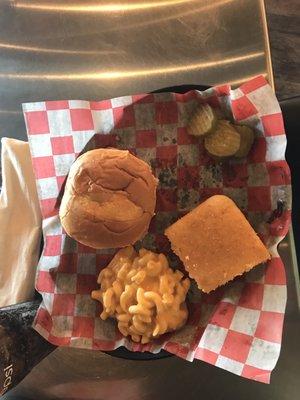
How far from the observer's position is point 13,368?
954 mm

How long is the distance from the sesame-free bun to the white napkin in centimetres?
17

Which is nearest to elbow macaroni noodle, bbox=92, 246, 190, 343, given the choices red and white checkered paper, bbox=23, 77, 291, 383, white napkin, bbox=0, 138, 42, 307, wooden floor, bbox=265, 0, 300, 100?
red and white checkered paper, bbox=23, 77, 291, 383

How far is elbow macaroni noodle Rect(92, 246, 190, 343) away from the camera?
106 centimetres

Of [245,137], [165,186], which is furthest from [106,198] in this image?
[245,137]

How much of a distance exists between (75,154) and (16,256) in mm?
291

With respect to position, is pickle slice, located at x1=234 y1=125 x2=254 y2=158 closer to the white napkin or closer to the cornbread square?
the cornbread square

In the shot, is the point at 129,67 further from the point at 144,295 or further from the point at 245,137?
the point at 144,295

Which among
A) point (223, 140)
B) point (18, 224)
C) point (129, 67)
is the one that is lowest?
point (18, 224)

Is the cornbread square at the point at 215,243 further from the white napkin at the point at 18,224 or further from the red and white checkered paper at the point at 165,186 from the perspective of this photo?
the white napkin at the point at 18,224

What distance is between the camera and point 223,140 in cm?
111

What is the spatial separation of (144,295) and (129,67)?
25.5 inches

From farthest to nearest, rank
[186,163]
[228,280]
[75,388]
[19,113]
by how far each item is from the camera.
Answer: [19,113]
[75,388]
[186,163]
[228,280]

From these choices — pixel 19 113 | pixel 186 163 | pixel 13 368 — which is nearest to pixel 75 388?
pixel 13 368

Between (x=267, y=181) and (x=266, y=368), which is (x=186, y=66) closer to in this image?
(x=267, y=181)
